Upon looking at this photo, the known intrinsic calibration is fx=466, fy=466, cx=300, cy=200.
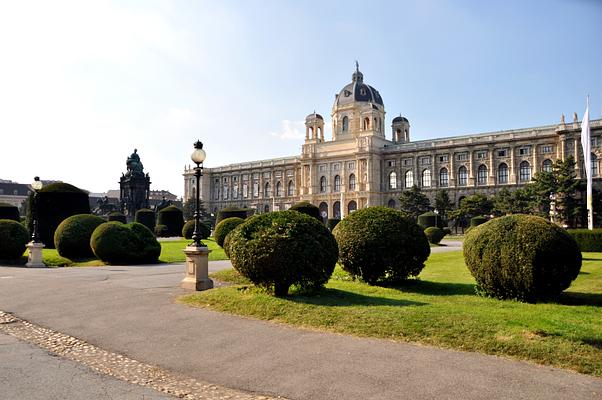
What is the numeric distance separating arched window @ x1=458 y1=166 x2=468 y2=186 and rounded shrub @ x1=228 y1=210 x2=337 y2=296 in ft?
215

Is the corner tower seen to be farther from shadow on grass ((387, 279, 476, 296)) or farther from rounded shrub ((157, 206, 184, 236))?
shadow on grass ((387, 279, 476, 296))

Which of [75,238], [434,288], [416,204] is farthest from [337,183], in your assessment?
[434,288]

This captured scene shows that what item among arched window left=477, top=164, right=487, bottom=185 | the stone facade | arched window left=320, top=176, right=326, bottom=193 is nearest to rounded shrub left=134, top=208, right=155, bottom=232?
the stone facade

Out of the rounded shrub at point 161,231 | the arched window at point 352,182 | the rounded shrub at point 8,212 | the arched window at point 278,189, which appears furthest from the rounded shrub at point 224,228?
the arched window at point 278,189

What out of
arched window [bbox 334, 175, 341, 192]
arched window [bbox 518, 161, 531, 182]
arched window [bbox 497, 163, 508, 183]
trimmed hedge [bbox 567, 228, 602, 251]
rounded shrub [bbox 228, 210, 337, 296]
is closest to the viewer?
rounded shrub [bbox 228, 210, 337, 296]

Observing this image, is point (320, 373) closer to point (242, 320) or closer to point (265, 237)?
point (242, 320)

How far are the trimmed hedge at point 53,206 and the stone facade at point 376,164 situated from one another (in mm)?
55303

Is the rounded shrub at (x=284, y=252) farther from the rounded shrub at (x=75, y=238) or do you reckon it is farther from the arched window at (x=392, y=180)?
the arched window at (x=392, y=180)

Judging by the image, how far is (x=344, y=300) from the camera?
Answer: 9.26m

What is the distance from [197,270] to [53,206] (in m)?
17.2

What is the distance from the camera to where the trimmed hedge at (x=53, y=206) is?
24.8 m

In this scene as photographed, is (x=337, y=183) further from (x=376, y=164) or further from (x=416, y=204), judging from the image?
(x=416, y=204)

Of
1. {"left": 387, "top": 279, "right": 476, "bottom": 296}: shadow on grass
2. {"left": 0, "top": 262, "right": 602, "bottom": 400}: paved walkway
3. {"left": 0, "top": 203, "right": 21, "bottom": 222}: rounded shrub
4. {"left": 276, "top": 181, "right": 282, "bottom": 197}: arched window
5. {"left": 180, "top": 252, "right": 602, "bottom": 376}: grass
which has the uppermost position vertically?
{"left": 276, "top": 181, "right": 282, "bottom": 197}: arched window

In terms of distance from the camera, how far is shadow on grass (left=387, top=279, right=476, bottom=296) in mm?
10867
